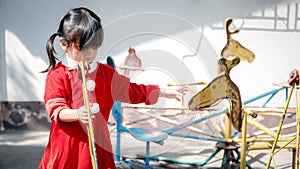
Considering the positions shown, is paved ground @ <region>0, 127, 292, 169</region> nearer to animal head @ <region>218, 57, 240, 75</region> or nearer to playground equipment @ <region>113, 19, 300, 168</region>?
playground equipment @ <region>113, 19, 300, 168</region>

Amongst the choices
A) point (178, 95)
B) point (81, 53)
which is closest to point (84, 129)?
point (81, 53)

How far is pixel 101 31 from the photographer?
1180mm

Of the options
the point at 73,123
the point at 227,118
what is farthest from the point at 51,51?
the point at 227,118

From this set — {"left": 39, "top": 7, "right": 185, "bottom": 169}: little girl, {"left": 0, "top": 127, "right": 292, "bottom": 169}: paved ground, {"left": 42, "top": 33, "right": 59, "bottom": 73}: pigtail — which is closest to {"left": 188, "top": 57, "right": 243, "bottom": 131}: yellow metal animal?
{"left": 39, "top": 7, "right": 185, "bottom": 169}: little girl

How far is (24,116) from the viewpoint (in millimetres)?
3836

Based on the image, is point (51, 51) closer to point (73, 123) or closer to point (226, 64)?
point (73, 123)

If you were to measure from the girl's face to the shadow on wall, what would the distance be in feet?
8.81

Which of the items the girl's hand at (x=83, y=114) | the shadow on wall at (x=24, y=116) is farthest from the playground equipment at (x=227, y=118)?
the shadow on wall at (x=24, y=116)

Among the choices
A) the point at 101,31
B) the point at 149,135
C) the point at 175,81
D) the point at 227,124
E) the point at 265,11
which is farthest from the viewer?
Answer: the point at 265,11

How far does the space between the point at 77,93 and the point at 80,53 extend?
13cm

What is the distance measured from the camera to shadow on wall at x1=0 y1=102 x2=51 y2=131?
3818 mm

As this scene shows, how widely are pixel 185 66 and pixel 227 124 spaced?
1.41 m

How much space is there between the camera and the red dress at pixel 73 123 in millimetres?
1247

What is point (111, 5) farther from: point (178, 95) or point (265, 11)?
point (178, 95)
